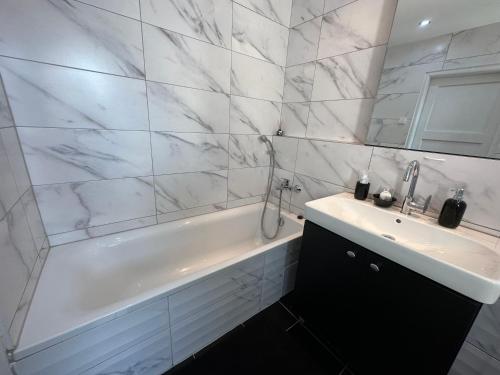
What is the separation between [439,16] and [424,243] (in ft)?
3.68

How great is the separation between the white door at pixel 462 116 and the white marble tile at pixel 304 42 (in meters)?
0.85

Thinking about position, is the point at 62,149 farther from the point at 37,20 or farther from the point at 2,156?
the point at 37,20

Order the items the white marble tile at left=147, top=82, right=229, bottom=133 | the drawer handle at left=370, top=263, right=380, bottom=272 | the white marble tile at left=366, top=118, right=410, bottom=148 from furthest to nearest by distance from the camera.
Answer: the white marble tile at left=147, top=82, right=229, bottom=133, the white marble tile at left=366, top=118, right=410, bottom=148, the drawer handle at left=370, top=263, right=380, bottom=272

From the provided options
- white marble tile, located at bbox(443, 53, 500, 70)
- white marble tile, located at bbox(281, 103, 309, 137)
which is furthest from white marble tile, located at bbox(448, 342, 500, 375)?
white marble tile, located at bbox(281, 103, 309, 137)

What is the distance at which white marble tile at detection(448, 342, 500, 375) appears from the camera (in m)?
0.88

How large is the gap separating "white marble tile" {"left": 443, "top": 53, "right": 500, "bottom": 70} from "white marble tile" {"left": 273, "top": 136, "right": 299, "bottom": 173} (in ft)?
3.05

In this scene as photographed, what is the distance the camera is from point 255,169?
75.7 inches

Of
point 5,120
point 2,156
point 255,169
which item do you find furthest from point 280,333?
point 5,120

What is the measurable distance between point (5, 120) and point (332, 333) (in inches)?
74.1

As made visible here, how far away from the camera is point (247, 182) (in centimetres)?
192

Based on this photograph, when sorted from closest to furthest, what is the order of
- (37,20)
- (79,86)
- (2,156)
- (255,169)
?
(2,156) → (37,20) → (79,86) → (255,169)

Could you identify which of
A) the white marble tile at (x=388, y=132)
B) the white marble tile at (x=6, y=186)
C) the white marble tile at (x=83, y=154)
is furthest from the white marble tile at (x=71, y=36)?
the white marble tile at (x=388, y=132)

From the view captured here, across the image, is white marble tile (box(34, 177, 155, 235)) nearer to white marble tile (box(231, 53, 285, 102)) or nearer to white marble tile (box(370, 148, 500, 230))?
white marble tile (box(231, 53, 285, 102))

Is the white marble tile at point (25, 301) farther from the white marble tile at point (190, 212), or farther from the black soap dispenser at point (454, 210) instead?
the black soap dispenser at point (454, 210)
